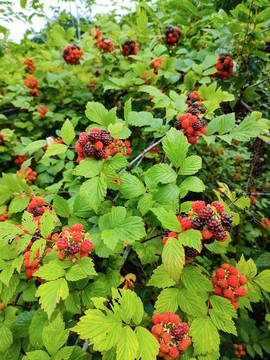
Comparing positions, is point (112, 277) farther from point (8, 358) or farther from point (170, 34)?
point (170, 34)

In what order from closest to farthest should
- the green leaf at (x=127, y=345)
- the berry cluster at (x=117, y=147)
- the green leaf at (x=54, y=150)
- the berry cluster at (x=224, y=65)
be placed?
the green leaf at (x=127, y=345) < the green leaf at (x=54, y=150) < the berry cluster at (x=117, y=147) < the berry cluster at (x=224, y=65)

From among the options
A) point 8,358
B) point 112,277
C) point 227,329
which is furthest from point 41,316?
point 227,329

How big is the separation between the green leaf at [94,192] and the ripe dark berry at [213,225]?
1.81 ft

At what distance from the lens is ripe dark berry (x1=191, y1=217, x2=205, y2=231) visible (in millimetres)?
1014

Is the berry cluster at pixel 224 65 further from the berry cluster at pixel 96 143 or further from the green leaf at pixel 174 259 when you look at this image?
the green leaf at pixel 174 259

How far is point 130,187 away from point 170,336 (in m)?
0.76

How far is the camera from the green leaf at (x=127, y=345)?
0.78m

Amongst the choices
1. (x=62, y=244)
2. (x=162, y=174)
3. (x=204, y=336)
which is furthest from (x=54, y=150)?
(x=204, y=336)

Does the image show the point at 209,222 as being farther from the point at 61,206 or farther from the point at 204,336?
the point at 61,206

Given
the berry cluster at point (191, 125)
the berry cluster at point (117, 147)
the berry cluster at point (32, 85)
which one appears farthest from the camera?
the berry cluster at point (32, 85)

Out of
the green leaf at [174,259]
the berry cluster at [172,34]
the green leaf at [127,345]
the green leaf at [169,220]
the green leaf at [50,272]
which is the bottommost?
the green leaf at [127,345]

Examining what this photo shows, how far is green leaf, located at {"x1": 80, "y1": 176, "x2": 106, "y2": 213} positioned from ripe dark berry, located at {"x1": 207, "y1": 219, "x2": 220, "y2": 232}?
551 millimetres

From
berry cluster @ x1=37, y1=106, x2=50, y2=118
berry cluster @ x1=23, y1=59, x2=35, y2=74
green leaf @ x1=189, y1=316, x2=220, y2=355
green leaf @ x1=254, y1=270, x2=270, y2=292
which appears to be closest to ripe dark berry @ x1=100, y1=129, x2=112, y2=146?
green leaf @ x1=189, y1=316, x2=220, y2=355

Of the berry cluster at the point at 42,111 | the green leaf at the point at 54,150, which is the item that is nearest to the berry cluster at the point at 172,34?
the berry cluster at the point at 42,111
